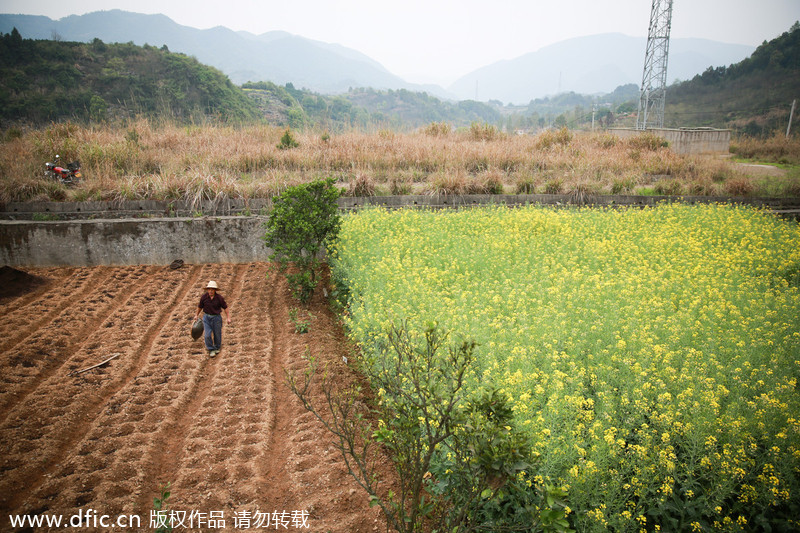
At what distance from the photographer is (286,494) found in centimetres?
335

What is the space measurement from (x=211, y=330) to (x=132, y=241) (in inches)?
186

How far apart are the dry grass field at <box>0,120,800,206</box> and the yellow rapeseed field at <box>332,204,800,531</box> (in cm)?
377

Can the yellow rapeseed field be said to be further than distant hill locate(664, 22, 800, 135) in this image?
No

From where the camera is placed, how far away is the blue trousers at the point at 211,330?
573cm

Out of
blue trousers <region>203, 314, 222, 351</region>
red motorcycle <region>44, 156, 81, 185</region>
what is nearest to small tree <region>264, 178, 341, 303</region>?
blue trousers <region>203, 314, 222, 351</region>

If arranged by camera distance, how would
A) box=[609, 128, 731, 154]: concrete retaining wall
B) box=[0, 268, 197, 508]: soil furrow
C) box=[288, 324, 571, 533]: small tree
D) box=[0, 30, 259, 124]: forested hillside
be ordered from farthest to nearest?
box=[0, 30, 259, 124]: forested hillside
box=[609, 128, 731, 154]: concrete retaining wall
box=[0, 268, 197, 508]: soil furrow
box=[288, 324, 571, 533]: small tree

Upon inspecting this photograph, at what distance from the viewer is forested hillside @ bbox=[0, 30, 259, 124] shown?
23969 millimetres

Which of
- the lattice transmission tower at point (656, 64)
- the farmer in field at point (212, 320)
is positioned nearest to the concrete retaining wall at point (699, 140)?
the lattice transmission tower at point (656, 64)

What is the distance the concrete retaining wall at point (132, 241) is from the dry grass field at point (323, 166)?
1.31 meters

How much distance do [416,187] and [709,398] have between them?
9.52 m

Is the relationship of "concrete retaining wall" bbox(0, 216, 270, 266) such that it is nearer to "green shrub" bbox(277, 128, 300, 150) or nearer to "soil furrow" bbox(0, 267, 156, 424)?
"soil furrow" bbox(0, 267, 156, 424)

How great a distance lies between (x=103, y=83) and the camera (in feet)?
94.9

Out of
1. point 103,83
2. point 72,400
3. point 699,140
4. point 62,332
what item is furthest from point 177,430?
point 103,83

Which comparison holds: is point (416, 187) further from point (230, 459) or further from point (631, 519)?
point (631, 519)
